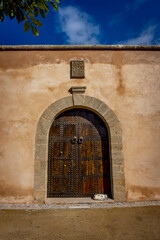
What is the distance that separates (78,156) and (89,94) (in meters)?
1.49

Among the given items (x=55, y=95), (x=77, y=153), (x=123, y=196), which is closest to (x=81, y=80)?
(x=55, y=95)

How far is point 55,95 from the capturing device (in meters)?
3.55

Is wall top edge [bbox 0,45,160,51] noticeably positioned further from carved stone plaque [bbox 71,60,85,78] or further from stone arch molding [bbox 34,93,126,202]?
stone arch molding [bbox 34,93,126,202]

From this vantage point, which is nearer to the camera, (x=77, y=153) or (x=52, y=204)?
(x=52, y=204)

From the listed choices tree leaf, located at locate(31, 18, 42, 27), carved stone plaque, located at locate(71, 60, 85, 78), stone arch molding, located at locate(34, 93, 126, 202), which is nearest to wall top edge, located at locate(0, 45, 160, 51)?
carved stone plaque, located at locate(71, 60, 85, 78)

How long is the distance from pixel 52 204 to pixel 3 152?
1539 mm

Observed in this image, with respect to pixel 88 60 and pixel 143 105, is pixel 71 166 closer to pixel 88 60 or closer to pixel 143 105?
pixel 143 105

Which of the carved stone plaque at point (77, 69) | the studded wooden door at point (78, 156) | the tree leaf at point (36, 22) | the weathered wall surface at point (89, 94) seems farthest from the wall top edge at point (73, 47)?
the tree leaf at point (36, 22)

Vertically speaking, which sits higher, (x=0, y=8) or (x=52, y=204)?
→ (x=0, y=8)

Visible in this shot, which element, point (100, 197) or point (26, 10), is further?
point (100, 197)

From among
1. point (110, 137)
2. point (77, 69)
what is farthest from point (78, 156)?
point (77, 69)

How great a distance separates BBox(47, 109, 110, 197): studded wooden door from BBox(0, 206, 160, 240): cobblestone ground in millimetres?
631

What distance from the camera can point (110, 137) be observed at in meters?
3.41

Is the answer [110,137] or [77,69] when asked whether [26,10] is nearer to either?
[77,69]
